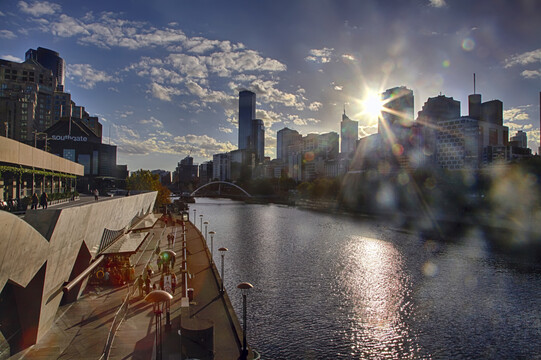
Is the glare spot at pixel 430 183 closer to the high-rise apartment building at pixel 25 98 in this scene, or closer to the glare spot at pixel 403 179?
the glare spot at pixel 403 179

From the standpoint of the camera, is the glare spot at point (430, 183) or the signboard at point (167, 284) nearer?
the signboard at point (167, 284)

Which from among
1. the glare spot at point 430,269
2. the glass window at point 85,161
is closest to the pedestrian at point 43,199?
the glare spot at point 430,269

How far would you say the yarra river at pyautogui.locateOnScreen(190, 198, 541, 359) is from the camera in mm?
16672

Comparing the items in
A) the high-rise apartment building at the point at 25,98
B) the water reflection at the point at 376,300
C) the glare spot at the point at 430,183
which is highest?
the high-rise apartment building at the point at 25,98

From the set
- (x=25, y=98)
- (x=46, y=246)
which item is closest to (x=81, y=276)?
(x=46, y=246)

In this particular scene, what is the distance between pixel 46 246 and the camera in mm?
11984

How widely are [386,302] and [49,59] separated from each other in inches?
8051

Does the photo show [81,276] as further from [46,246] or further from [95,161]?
[95,161]

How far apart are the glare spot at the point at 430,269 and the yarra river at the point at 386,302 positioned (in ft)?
0.70

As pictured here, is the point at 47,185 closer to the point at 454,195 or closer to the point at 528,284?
the point at 528,284

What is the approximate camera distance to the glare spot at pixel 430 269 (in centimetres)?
2962

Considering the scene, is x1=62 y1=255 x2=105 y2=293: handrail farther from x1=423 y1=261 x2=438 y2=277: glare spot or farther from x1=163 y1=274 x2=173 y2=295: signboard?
x1=423 y1=261 x2=438 y2=277: glare spot

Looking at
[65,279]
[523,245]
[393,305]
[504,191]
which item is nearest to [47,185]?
[65,279]

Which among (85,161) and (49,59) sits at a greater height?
(49,59)
